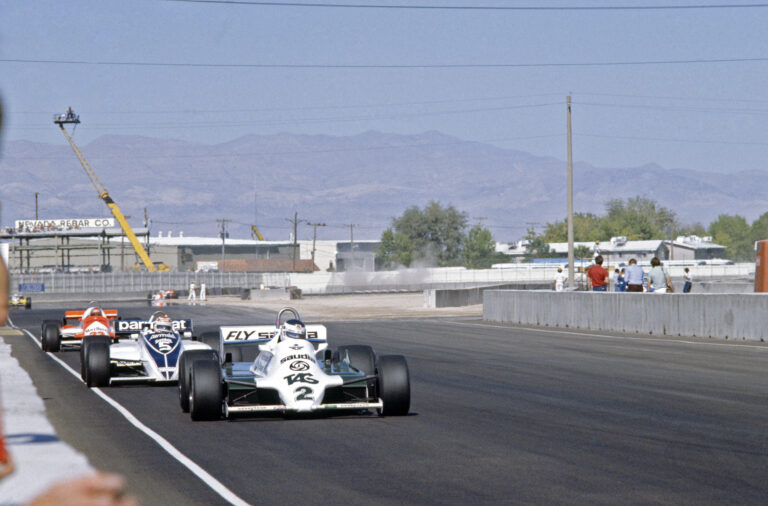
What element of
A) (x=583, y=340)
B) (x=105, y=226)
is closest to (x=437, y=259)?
(x=105, y=226)

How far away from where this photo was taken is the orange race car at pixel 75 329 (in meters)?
22.8

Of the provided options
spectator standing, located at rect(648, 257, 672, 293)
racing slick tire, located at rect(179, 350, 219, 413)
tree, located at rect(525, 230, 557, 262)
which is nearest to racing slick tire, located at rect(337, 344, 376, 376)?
racing slick tire, located at rect(179, 350, 219, 413)

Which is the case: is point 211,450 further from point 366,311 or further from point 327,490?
point 366,311

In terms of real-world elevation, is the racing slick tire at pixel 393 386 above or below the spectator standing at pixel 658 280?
below

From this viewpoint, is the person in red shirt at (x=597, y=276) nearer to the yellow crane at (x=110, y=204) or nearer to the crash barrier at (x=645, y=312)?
the crash barrier at (x=645, y=312)

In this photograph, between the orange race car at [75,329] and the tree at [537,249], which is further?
the tree at [537,249]

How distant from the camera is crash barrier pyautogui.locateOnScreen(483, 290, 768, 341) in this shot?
25.2m

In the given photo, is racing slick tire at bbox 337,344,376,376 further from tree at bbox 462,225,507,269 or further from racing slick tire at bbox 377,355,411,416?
tree at bbox 462,225,507,269

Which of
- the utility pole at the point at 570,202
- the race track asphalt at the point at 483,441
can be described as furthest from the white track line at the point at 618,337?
the utility pole at the point at 570,202

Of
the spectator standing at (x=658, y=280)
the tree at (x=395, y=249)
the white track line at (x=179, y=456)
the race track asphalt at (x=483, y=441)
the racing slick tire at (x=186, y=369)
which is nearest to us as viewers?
the white track line at (x=179, y=456)

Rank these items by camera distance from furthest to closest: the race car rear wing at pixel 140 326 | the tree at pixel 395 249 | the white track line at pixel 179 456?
the tree at pixel 395 249, the race car rear wing at pixel 140 326, the white track line at pixel 179 456

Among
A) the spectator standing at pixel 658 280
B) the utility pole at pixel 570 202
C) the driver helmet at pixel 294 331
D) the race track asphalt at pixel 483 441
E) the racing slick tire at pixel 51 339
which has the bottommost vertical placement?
the race track asphalt at pixel 483 441

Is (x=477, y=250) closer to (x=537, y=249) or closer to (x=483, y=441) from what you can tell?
(x=537, y=249)

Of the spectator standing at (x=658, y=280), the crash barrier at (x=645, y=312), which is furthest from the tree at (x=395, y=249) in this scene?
the spectator standing at (x=658, y=280)
